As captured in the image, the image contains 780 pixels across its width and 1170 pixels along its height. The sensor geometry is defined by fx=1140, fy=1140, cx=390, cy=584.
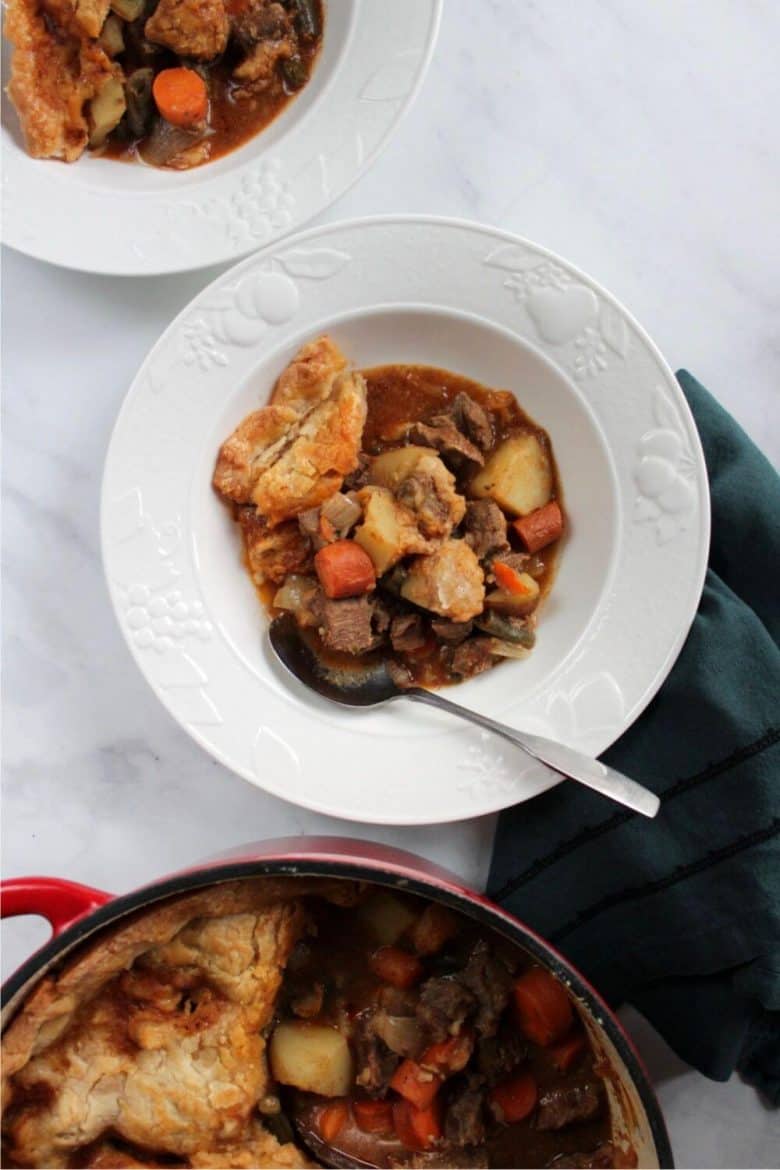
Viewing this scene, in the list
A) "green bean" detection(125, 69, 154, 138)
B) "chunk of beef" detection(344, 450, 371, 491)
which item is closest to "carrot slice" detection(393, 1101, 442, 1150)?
"chunk of beef" detection(344, 450, 371, 491)

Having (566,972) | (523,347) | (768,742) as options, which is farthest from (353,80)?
(566,972)

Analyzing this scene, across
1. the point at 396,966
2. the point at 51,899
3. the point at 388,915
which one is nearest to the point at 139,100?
the point at 51,899

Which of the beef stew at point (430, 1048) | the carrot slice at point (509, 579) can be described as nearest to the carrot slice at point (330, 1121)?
the beef stew at point (430, 1048)

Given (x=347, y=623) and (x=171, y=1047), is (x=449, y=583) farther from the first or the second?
(x=171, y=1047)

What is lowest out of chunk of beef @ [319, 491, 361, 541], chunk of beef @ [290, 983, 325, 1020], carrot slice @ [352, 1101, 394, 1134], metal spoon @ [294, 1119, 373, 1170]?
metal spoon @ [294, 1119, 373, 1170]

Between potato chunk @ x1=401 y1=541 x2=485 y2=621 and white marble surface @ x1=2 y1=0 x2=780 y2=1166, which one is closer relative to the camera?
potato chunk @ x1=401 y1=541 x2=485 y2=621

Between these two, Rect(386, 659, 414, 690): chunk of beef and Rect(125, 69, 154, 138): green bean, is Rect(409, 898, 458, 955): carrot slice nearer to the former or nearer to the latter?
Rect(386, 659, 414, 690): chunk of beef

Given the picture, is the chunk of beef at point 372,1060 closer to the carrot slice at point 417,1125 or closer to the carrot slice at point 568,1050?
the carrot slice at point 417,1125
